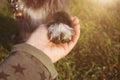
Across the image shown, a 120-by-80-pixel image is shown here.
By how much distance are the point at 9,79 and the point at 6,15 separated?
238cm

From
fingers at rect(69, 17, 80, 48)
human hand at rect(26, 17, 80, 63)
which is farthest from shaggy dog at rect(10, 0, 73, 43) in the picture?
human hand at rect(26, 17, 80, 63)

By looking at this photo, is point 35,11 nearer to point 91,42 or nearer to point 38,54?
point 91,42

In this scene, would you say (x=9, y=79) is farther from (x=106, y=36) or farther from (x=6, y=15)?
(x=6, y=15)

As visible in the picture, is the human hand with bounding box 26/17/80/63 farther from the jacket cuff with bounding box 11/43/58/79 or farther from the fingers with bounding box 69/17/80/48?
the jacket cuff with bounding box 11/43/58/79

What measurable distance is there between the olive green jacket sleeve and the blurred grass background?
1634 mm

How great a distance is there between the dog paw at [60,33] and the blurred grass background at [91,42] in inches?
38.3

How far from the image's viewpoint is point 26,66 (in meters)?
1.12

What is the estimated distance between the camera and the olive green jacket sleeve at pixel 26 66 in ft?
3.60

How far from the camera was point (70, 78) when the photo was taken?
280 centimetres

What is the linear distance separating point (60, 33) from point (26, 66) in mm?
781

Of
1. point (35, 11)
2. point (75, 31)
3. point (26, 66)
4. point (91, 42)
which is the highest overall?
point (26, 66)

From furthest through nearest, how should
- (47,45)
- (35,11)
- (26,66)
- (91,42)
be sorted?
(91,42), (35,11), (47,45), (26,66)

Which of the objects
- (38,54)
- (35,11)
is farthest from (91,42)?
(38,54)

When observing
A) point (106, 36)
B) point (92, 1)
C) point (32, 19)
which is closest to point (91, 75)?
point (106, 36)
